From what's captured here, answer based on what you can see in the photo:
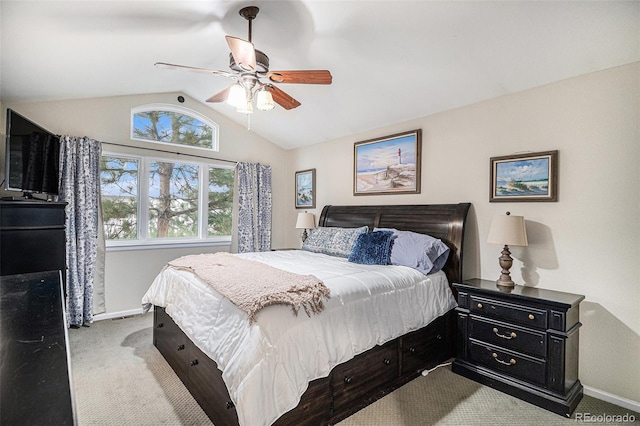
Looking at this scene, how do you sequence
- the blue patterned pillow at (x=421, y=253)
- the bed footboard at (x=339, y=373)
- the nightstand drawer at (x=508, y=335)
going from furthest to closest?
the blue patterned pillow at (x=421, y=253) → the nightstand drawer at (x=508, y=335) → the bed footboard at (x=339, y=373)

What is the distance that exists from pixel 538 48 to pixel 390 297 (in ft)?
7.10

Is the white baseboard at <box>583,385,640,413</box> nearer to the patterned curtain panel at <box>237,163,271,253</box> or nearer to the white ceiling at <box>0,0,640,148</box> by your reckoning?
the white ceiling at <box>0,0,640,148</box>

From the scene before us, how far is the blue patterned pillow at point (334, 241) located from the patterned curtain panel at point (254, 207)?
1286 mm

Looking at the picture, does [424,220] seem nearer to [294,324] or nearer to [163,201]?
[294,324]

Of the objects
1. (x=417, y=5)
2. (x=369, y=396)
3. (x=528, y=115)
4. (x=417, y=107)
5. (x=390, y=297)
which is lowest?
(x=369, y=396)

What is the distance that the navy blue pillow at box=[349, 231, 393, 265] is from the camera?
303 cm

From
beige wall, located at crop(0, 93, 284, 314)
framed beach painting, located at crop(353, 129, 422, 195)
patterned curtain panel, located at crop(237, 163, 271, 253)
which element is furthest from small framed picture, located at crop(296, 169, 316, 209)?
beige wall, located at crop(0, 93, 284, 314)

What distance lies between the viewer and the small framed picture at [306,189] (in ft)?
16.6

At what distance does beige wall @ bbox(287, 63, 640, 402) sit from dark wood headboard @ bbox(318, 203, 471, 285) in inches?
6.9

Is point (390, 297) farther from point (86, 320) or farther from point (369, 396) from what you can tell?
point (86, 320)

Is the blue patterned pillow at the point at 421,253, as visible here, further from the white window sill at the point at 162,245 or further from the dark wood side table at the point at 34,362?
the white window sill at the point at 162,245

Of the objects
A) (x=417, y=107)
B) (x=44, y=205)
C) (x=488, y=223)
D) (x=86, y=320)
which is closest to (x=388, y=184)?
(x=417, y=107)

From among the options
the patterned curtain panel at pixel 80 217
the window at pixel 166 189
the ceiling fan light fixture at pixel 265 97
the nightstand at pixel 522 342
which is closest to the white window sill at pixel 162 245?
the window at pixel 166 189

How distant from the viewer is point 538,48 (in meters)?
2.36
